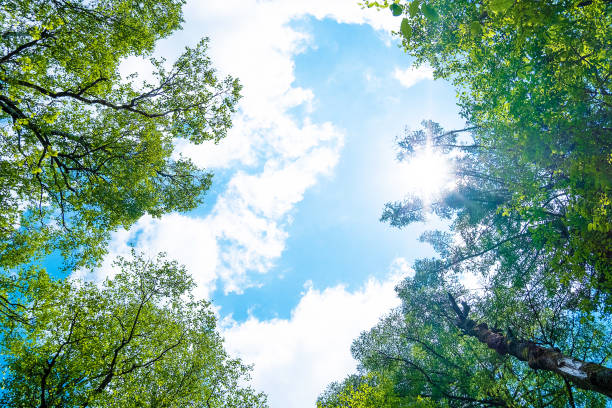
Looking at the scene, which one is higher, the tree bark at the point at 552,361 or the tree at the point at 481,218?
the tree at the point at 481,218

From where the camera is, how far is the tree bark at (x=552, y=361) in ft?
21.5

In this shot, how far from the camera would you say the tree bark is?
6.54 m

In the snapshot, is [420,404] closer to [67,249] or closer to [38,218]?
[67,249]

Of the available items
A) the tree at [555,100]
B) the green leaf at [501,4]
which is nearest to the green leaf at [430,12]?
the tree at [555,100]

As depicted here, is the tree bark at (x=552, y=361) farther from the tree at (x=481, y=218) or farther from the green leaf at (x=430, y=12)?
the green leaf at (x=430, y=12)

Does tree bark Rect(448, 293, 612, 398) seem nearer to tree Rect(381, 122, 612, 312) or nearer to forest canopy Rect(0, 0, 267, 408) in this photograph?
tree Rect(381, 122, 612, 312)

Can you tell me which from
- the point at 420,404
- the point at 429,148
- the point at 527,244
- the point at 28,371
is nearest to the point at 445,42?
the point at 429,148

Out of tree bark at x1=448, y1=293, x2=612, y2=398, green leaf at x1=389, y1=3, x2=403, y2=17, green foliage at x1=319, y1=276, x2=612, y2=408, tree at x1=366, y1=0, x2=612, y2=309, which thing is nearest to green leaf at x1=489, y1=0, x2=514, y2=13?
tree at x1=366, y1=0, x2=612, y2=309

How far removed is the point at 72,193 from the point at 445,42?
18.2m

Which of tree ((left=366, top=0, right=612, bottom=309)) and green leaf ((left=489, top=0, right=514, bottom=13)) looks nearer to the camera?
green leaf ((left=489, top=0, right=514, bottom=13))

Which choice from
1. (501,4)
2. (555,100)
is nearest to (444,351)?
(555,100)

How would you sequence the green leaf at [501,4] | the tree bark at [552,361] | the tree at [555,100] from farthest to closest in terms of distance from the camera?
1. the tree bark at [552,361]
2. the tree at [555,100]
3. the green leaf at [501,4]

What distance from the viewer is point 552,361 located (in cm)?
838

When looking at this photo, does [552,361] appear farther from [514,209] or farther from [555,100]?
[555,100]
